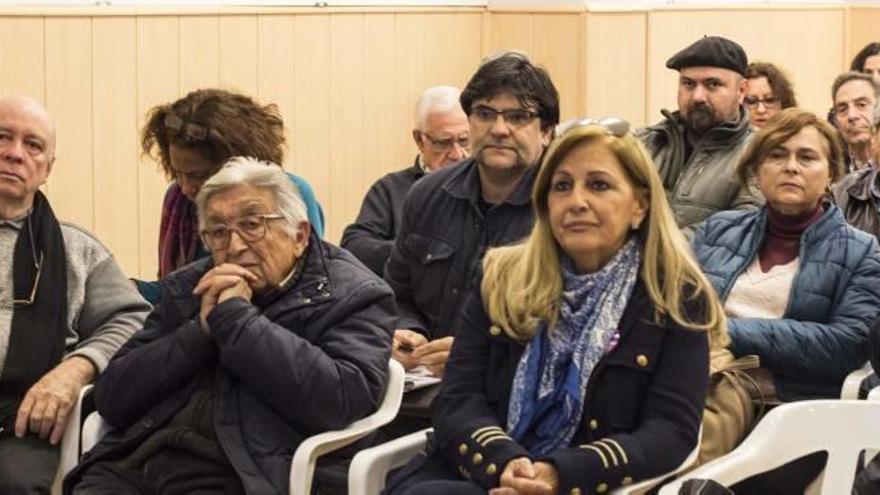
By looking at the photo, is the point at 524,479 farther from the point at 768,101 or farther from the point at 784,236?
the point at 768,101

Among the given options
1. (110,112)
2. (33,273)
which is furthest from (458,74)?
(33,273)

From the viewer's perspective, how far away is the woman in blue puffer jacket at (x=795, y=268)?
4.43m

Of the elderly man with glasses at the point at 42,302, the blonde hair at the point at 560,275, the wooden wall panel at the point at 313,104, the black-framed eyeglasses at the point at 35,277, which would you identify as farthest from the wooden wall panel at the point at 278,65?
the blonde hair at the point at 560,275

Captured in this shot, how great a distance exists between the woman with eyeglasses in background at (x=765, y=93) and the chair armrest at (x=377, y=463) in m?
3.05

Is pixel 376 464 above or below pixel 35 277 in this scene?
below

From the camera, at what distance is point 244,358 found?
4.02 meters

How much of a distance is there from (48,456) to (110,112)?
2636mm

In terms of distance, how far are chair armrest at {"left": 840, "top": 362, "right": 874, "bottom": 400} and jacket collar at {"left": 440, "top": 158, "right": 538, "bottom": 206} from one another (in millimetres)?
903

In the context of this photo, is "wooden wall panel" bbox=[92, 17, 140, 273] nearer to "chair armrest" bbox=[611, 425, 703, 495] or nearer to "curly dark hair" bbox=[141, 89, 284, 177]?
"curly dark hair" bbox=[141, 89, 284, 177]

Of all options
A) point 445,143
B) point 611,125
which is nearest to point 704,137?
point 445,143

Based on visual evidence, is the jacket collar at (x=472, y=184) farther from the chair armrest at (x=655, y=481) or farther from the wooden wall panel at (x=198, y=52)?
the wooden wall panel at (x=198, y=52)

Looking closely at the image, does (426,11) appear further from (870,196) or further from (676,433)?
(676,433)

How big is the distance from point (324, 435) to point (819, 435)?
3.48 ft

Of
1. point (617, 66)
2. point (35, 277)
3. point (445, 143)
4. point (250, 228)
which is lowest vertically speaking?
point (35, 277)
